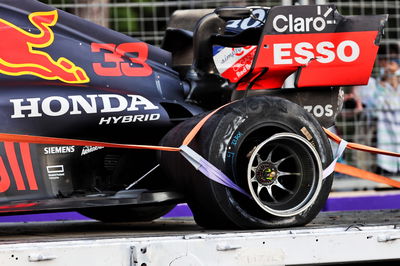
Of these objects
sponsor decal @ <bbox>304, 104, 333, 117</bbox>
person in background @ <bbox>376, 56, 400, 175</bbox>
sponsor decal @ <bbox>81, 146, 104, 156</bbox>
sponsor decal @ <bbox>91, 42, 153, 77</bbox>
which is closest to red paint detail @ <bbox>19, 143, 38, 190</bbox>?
sponsor decal @ <bbox>81, 146, 104, 156</bbox>

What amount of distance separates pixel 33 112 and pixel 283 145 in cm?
122

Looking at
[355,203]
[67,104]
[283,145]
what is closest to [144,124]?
[67,104]

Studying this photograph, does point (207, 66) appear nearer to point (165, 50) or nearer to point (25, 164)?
point (165, 50)

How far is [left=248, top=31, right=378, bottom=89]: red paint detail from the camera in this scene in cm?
478

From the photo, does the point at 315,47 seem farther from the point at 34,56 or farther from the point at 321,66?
the point at 34,56

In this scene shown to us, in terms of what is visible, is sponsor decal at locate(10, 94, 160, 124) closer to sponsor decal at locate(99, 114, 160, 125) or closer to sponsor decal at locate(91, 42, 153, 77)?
sponsor decal at locate(99, 114, 160, 125)

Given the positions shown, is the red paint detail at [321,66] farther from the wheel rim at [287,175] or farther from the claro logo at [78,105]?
the claro logo at [78,105]

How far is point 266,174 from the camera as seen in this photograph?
14.7ft

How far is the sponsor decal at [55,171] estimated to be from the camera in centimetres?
457

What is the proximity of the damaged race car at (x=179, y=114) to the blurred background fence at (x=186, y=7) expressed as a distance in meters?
2.72

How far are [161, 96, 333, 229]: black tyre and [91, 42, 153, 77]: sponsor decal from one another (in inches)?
18.4

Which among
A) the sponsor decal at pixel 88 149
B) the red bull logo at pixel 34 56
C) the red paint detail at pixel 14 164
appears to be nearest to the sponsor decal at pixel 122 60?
the red bull logo at pixel 34 56

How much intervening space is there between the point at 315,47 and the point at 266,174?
79cm

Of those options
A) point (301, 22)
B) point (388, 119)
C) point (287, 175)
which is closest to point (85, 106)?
point (287, 175)
